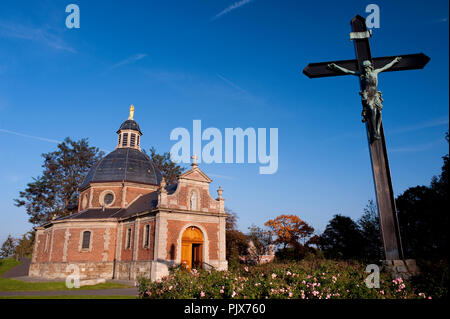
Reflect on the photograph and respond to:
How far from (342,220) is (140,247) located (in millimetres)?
28591

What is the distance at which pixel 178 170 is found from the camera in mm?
53531

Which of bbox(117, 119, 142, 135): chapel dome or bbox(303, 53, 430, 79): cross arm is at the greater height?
bbox(117, 119, 142, 135): chapel dome

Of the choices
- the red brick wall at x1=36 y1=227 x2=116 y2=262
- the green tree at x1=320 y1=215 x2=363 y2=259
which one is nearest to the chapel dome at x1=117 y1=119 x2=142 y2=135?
the red brick wall at x1=36 y1=227 x2=116 y2=262

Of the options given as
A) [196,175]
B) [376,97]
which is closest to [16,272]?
[196,175]

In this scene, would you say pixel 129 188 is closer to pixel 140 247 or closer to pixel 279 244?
pixel 140 247

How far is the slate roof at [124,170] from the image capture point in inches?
1387

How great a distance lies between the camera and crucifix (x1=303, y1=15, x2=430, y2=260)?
650cm

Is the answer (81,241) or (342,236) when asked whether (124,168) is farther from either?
(342,236)

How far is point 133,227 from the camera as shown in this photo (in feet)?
92.0

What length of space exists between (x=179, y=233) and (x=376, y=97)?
20.6 m

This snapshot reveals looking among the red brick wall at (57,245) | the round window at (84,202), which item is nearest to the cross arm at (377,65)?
the red brick wall at (57,245)

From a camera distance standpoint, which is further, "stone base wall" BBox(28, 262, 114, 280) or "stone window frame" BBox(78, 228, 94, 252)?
"stone window frame" BBox(78, 228, 94, 252)

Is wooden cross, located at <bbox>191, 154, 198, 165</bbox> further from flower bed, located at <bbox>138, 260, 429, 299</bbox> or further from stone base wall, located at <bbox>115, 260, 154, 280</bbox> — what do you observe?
flower bed, located at <bbox>138, 260, 429, 299</bbox>
